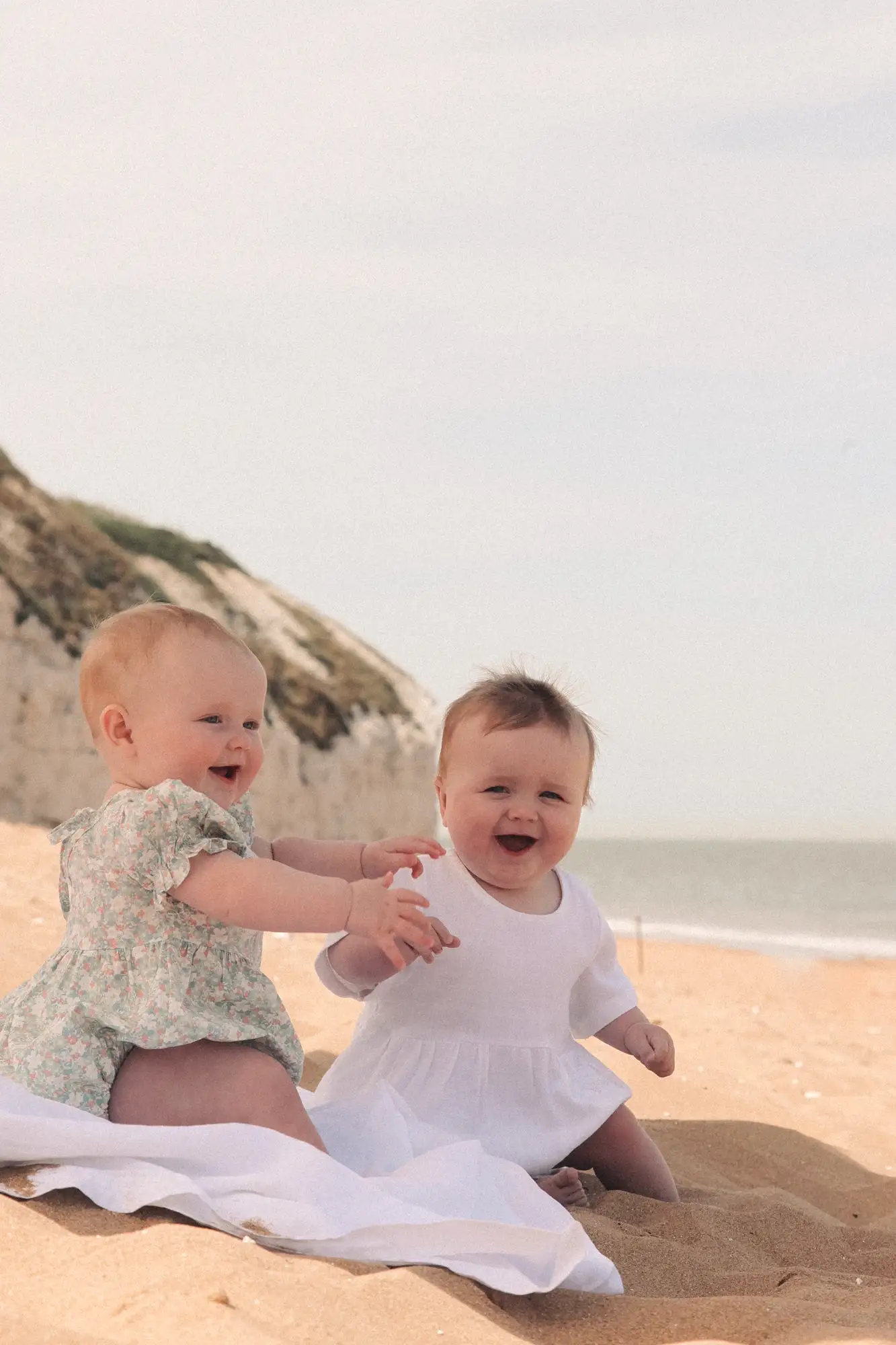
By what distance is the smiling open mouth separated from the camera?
328cm

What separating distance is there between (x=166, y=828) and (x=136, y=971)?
30cm

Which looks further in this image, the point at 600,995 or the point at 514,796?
the point at 600,995

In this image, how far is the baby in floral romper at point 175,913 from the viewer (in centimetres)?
253

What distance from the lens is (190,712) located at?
2.71 metres

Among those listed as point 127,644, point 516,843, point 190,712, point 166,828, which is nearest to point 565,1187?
point 516,843

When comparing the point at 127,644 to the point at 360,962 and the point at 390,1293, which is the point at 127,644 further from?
the point at 390,1293

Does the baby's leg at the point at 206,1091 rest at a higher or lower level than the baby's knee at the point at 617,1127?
higher

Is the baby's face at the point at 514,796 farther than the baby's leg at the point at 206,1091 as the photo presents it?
Yes

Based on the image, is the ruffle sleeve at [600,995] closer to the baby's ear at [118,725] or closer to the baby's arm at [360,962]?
the baby's arm at [360,962]

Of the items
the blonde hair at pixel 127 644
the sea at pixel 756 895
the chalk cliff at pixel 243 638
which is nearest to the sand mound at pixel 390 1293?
the blonde hair at pixel 127 644

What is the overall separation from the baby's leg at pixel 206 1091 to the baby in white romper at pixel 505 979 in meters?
0.58

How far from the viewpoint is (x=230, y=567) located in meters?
20.1

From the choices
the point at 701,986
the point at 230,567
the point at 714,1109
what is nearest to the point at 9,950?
the point at 714,1109

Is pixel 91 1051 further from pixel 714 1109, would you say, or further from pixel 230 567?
pixel 230 567
